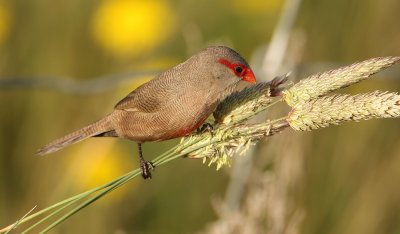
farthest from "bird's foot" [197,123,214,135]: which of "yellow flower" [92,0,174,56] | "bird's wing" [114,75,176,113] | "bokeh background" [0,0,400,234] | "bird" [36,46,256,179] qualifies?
"yellow flower" [92,0,174,56]

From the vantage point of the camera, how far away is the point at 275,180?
171 inches

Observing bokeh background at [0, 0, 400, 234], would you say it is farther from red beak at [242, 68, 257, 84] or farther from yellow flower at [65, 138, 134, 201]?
red beak at [242, 68, 257, 84]

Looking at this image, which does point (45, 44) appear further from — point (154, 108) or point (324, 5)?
point (154, 108)

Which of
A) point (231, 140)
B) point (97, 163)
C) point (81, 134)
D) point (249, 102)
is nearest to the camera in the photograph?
point (231, 140)

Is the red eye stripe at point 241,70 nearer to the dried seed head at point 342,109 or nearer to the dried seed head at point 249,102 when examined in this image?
the dried seed head at point 249,102

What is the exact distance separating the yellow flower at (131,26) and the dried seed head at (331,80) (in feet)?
12.5

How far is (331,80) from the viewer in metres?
2.38

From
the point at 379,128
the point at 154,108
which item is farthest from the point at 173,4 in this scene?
the point at 154,108

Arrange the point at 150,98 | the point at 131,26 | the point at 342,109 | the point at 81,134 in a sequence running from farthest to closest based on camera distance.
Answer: the point at 131,26 → the point at 81,134 → the point at 150,98 → the point at 342,109

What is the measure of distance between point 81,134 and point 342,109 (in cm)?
162

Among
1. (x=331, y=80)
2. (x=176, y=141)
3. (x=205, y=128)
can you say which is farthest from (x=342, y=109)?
(x=176, y=141)

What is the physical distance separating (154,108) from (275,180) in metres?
1.13

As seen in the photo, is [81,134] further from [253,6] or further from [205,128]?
[253,6]

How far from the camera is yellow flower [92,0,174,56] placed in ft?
20.4
